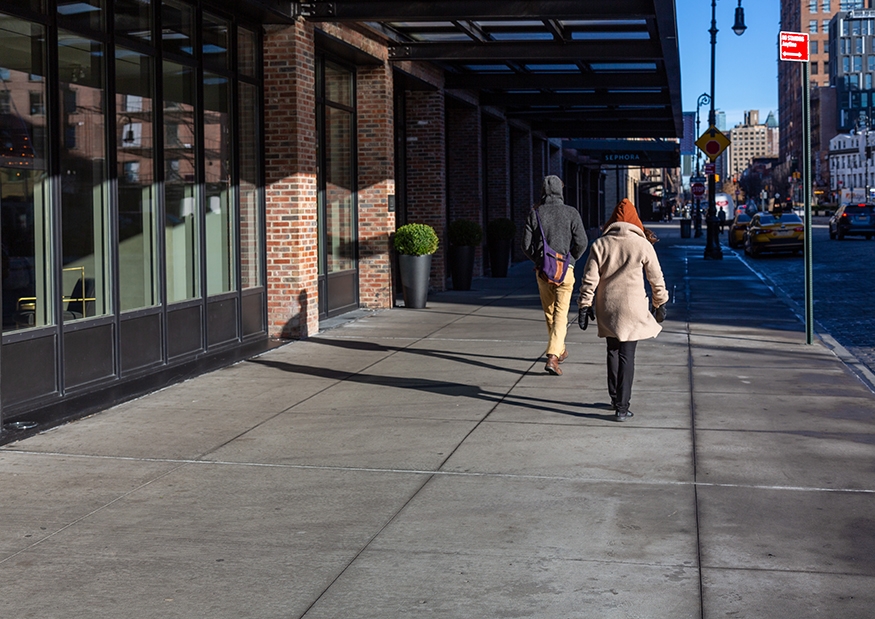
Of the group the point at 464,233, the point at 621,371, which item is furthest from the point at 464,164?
the point at 621,371

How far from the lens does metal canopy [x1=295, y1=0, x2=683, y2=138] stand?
44.0 feet

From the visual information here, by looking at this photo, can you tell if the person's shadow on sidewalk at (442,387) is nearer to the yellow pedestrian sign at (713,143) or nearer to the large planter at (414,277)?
the large planter at (414,277)

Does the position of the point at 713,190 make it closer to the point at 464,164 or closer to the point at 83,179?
the point at 464,164

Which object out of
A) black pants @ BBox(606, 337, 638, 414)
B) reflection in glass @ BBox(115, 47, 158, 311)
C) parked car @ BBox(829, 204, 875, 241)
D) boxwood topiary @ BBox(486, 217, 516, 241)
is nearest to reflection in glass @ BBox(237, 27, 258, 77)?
reflection in glass @ BBox(115, 47, 158, 311)

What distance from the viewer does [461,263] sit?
2155 centimetres

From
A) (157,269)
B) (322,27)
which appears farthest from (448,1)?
(157,269)

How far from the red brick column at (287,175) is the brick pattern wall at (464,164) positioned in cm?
A: 1037

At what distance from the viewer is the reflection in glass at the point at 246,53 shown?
13.2 m

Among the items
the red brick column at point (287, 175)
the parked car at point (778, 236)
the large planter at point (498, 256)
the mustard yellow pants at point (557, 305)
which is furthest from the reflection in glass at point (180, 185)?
the parked car at point (778, 236)

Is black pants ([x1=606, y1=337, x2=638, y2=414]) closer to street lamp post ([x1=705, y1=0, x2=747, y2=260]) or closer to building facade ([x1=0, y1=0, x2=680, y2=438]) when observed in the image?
building facade ([x1=0, y1=0, x2=680, y2=438])

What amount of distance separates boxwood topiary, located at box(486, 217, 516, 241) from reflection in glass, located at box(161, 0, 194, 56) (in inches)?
558

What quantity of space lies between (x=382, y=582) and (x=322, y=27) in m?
10.9

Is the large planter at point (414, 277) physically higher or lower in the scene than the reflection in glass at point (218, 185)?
lower

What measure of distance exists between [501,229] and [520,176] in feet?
19.9
